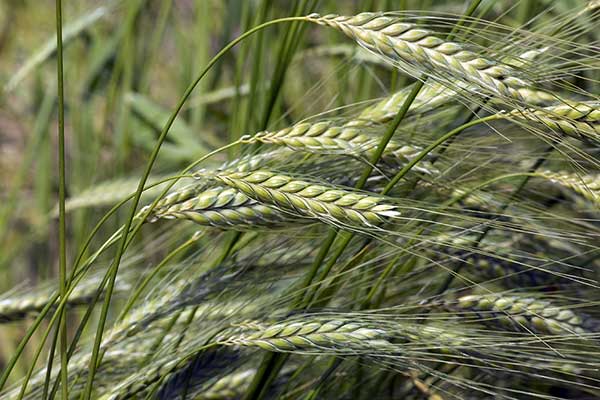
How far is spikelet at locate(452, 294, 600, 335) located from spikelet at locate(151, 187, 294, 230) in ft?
0.65

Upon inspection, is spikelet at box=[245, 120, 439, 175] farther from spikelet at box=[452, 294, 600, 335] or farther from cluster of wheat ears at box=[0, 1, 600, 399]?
spikelet at box=[452, 294, 600, 335]

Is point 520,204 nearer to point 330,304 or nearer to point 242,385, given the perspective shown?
point 330,304

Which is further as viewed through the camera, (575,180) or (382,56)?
(575,180)

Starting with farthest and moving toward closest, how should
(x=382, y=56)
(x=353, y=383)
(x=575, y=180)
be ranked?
(x=353, y=383), (x=575, y=180), (x=382, y=56)

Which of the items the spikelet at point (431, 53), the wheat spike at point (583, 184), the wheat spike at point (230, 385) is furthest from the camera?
the wheat spike at point (230, 385)

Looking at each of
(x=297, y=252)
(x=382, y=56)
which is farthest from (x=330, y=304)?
(x=382, y=56)

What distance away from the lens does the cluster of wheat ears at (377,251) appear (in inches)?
24.0

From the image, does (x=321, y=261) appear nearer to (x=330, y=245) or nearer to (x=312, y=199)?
(x=330, y=245)

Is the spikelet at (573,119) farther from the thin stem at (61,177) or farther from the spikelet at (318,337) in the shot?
the thin stem at (61,177)

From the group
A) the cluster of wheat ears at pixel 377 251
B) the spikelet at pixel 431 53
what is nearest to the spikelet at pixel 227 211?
the cluster of wheat ears at pixel 377 251

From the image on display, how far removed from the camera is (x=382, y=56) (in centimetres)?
60

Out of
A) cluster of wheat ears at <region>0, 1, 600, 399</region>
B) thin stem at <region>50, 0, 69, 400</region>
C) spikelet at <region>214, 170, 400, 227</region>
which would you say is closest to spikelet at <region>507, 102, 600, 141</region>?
cluster of wheat ears at <region>0, 1, 600, 399</region>

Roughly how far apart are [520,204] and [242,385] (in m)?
0.33

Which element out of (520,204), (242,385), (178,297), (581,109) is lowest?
(242,385)
